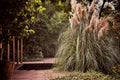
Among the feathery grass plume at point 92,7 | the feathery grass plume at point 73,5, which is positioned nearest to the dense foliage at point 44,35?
the feathery grass plume at point 73,5

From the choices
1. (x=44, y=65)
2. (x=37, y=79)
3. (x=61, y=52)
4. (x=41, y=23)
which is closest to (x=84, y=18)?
(x=61, y=52)

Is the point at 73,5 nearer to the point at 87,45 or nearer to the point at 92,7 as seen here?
the point at 92,7

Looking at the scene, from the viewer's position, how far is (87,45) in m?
7.38

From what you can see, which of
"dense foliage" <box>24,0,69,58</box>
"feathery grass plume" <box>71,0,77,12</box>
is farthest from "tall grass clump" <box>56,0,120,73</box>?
"dense foliage" <box>24,0,69,58</box>

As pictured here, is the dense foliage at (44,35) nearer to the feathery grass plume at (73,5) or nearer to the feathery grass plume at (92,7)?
the feathery grass plume at (73,5)

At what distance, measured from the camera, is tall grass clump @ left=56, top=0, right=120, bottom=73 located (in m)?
7.19

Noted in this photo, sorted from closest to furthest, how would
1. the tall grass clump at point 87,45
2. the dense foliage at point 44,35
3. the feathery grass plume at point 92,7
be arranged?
1. the tall grass clump at point 87,45
2. the feathery grass plume at point 92,7
3. the dense foliage at point 44,35

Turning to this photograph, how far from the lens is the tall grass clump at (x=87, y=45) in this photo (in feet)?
23.6

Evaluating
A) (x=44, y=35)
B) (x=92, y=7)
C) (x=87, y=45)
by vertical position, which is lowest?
(x=44, y=35)

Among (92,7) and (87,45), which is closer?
(87,45)

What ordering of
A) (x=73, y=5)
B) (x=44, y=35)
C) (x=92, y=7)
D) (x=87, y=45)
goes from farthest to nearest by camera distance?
(x=44, y=35) < (x=73, y=5) < (x=92, y=7) < (x=87, y=45)

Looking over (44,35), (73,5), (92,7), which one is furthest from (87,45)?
(44,35)

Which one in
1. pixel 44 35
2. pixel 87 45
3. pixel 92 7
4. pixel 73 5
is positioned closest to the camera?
pixel 87 45

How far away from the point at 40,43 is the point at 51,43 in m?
0.82
